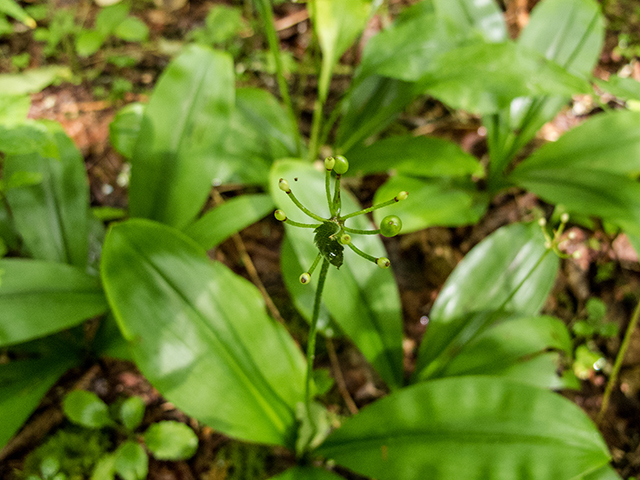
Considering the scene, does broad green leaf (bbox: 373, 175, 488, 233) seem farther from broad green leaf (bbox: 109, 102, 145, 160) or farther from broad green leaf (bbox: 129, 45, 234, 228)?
broad green leaf (bbox: 109, 102, 145, 160)

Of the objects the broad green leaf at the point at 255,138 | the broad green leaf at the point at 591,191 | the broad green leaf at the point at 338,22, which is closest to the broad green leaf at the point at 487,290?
the broad green leaf at the point at 591,191

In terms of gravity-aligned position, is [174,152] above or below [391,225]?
below

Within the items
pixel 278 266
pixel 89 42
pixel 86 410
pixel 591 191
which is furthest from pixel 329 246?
pixel 89 42

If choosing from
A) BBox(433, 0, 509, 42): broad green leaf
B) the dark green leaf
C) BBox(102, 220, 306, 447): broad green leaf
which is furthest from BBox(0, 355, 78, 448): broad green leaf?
BBox(433, 0, 509, 42): broad green leaf

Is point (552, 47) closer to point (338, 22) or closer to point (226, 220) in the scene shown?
point (338, 22)

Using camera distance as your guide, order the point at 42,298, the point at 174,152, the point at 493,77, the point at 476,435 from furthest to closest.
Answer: the point at 174,152 < the point at 493,77 < the point at 42,298 < the point at 476,435

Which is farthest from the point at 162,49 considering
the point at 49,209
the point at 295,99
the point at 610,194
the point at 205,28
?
the point at 610,194
